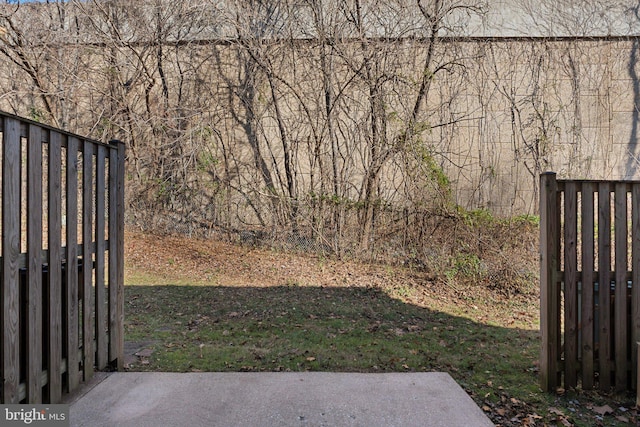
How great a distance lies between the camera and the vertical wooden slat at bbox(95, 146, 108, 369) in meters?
3.08

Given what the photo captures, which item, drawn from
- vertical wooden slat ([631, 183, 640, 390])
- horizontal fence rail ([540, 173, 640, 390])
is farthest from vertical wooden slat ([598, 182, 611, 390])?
vertical wooden slat ([631, 183, 640, 390])

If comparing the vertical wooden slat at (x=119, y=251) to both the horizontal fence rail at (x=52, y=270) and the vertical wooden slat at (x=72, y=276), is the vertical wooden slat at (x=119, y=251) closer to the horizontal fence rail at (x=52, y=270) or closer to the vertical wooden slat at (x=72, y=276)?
the horizontal fence rail at (x=52, y=270)

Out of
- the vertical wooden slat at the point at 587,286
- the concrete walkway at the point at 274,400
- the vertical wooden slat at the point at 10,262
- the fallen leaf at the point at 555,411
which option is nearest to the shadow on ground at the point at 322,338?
the fallen leaf at the point at 555,411

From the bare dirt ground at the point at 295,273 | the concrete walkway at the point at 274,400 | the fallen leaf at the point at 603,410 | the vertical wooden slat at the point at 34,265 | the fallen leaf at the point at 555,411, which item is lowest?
the fallen leaf at the point at 603,410

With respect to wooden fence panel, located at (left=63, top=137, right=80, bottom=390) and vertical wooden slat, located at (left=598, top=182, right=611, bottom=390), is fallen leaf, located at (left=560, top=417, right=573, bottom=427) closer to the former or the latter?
vertical wooden slat, located at (left=598, top=182, right=611, bottom=390)

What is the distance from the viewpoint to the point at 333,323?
15.9 ft

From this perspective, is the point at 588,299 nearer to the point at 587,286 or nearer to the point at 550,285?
the point at 587,286

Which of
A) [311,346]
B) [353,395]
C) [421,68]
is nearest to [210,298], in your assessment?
[311,346]

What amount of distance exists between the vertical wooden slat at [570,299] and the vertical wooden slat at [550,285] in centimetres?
7

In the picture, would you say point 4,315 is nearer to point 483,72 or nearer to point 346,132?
point 346,132

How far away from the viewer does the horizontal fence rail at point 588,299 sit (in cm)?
296

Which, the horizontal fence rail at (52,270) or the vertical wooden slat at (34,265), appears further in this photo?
the vertical wooden slat at (34,265)

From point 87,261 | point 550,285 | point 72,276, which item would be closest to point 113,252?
point 87,261

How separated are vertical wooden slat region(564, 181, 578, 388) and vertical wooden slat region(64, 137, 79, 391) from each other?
11.8ft
